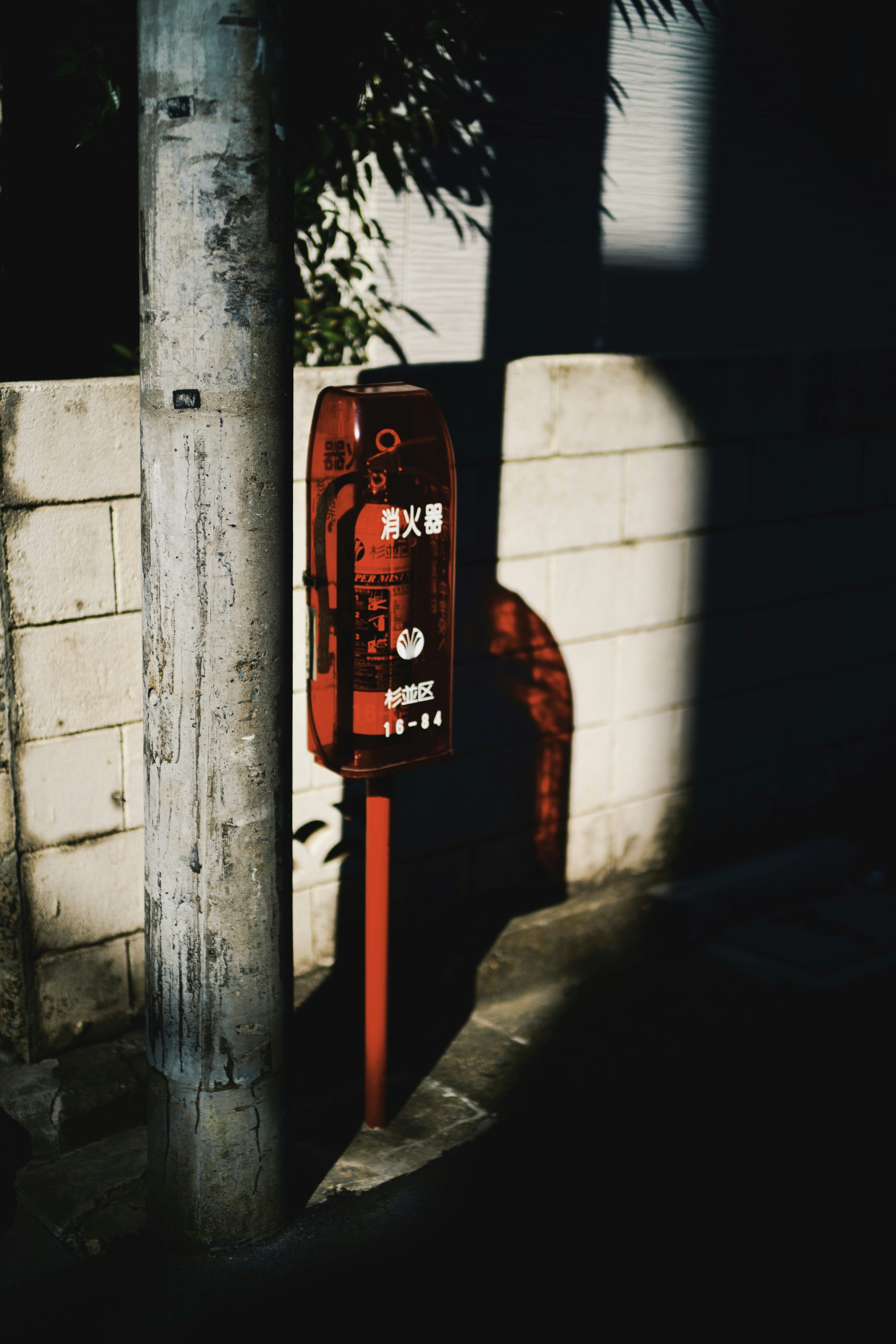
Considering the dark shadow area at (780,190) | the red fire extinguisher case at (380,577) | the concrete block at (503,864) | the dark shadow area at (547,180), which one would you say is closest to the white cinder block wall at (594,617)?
the concrete block at (503,864)

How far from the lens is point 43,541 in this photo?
3.21 metres

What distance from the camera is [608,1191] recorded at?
3.09 m

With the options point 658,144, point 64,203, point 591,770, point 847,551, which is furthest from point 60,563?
point 658,144

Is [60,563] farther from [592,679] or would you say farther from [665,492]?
[665,492]

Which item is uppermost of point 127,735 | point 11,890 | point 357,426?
point 357,426

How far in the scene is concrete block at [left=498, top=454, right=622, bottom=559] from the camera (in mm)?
4043

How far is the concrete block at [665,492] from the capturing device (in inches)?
171

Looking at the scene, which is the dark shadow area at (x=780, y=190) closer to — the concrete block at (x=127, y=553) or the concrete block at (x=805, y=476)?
the concrete block at (x=805, y=476)

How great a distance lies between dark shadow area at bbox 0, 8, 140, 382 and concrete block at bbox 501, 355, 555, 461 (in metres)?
1.21

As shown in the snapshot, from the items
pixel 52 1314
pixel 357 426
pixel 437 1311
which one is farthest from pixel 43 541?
pixel 437 1311

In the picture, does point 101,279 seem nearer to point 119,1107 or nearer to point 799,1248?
point 119,1107

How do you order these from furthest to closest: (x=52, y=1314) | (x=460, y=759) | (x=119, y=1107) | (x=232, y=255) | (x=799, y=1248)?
(x=460, y=759), (x=119, y=1107), (x=799, y=1248), (x=52, y=1314), (x=232, y=255)

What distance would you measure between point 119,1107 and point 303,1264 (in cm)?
76

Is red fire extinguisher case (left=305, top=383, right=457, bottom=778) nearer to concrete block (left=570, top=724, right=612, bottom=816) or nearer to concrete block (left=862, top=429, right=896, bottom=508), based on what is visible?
concrete block (left=570, top=724, right=612, bottom=816)
